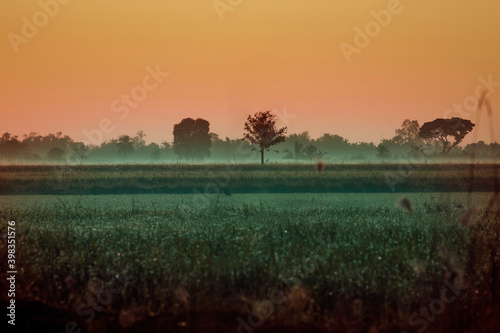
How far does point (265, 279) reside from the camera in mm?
10828

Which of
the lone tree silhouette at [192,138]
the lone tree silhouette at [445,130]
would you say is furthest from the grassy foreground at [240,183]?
the lone tree silhouette at [192,138]

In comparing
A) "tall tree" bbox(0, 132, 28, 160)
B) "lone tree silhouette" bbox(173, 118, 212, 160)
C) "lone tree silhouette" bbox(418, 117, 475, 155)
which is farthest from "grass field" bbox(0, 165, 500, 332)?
"tall tree" bbox(0, 132, 28, 160)

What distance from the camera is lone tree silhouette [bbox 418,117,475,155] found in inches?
4729

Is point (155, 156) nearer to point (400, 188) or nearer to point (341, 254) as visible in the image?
point (400, 188)

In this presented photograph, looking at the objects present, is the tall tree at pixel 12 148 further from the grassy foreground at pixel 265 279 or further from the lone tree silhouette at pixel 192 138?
the grassy foreground at pixel 265 279

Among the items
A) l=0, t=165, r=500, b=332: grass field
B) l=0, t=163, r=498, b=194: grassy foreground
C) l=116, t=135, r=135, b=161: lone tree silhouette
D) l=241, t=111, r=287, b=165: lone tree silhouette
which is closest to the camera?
l=0, t=165, r=500, b=332: grass field

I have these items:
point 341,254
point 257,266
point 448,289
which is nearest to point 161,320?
point 257,266

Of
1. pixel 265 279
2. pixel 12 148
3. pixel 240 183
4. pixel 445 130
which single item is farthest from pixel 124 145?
pixel 265 279

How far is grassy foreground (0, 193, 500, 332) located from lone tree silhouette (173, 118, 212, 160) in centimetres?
13684

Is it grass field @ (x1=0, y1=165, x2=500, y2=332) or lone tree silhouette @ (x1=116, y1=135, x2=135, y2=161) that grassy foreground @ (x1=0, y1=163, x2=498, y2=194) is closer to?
grass field @ (x1=0, y1=165, x2=500, y2=332)

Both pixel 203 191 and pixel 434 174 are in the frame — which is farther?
pixel 434 174

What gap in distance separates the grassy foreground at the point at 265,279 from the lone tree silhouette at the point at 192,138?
137 m

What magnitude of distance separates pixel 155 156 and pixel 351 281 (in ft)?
593

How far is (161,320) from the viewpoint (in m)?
9.48
